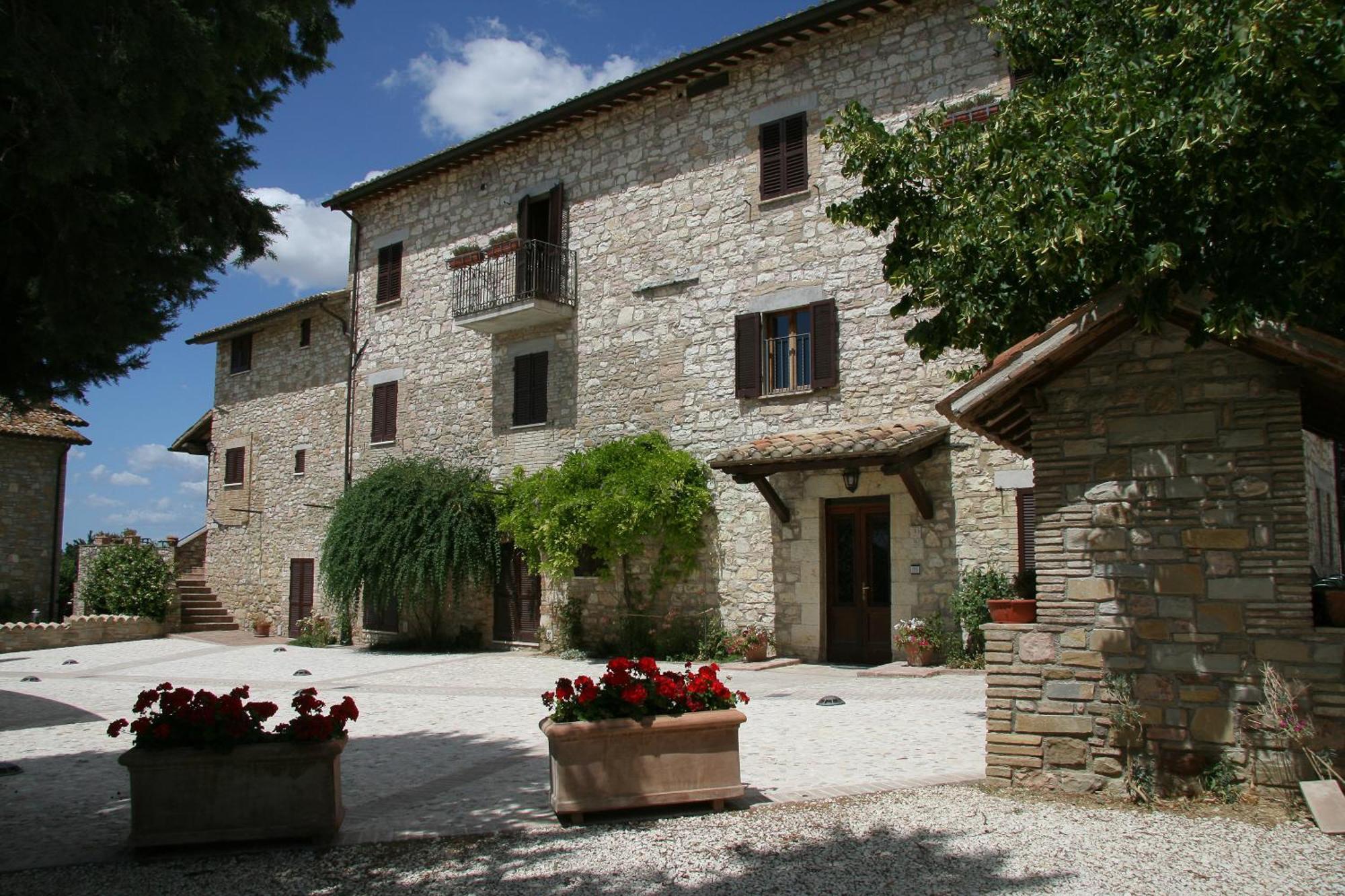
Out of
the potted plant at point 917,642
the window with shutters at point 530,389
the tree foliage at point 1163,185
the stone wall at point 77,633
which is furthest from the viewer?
the stone wall at point 77,633

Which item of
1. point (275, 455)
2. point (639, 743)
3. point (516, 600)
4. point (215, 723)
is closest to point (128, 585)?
point (275, 455)

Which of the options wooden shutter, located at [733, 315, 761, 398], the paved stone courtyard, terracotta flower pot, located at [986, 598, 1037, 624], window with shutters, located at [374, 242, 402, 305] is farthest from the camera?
window with shutters, located at [374, 242, 402, 305]

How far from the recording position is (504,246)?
55.0 ft

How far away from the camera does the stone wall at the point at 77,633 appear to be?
750 inches

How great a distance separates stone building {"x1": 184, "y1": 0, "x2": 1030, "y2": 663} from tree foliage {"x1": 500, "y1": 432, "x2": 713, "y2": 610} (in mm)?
363

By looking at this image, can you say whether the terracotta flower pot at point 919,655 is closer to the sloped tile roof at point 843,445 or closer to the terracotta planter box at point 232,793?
the sloped tile roof at point 843,445

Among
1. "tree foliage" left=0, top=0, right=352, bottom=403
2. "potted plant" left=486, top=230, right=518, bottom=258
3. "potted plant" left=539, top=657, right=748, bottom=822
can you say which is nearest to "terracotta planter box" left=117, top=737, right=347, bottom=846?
"potted plant" left=539, top=657, right=748, bottom=822

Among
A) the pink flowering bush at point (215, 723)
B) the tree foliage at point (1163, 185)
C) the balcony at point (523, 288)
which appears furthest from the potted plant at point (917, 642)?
the pink flowering bush at point (215, 723)

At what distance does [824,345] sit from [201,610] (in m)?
16.7

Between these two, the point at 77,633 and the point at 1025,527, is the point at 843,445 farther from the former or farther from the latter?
the point at 77,633

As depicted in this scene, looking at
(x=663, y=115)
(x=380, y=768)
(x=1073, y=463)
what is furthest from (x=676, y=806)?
(x=663, y=115)

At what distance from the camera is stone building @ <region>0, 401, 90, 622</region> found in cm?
2180

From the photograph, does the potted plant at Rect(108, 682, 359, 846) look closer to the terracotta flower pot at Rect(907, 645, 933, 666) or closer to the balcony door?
the terracotta flower pot at Rect(907, 645, 933, 666)

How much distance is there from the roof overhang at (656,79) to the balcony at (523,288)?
6.86ft
